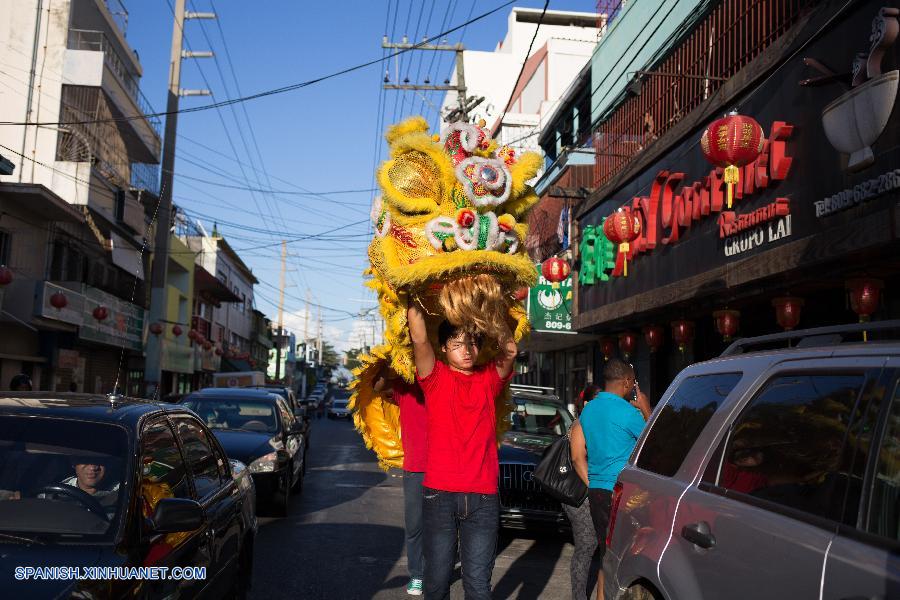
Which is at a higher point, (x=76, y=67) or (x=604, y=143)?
(x=76, y=67)

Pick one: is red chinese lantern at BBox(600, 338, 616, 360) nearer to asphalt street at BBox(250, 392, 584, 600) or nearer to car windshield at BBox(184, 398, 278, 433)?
asphalt street at BBox(250, 392, 584, 600)

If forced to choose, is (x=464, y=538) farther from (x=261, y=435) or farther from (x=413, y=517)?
(x=261, y=435)

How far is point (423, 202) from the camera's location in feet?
14.4

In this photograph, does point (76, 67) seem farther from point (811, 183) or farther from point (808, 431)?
point (808, 431)

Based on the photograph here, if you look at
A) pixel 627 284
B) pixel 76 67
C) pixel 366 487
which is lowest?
pixel 366 487

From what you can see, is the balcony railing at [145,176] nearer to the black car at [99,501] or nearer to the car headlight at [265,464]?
the car headlight at [265,464]

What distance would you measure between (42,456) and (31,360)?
2015 cm

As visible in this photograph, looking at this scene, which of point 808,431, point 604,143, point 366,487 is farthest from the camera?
point 604,143

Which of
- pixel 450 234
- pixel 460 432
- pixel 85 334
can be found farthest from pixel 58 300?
pixel 460 432

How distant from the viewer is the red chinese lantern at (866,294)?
854 centimetres

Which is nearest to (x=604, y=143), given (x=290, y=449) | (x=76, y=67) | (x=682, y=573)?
(x=290, y=449)

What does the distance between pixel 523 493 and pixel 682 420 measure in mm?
5121

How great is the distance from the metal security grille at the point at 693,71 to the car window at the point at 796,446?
8.88 metres

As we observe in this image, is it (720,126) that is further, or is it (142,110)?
(142,110)
